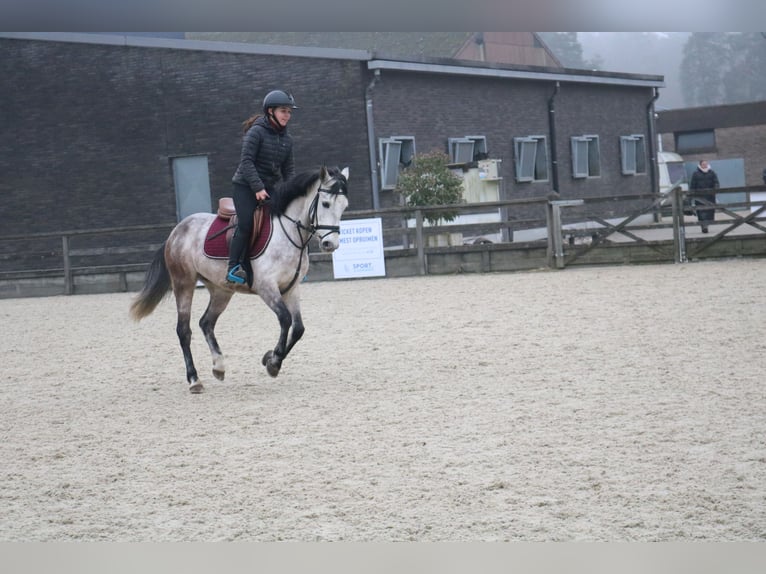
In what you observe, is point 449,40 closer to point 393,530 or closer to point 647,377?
point 647,377

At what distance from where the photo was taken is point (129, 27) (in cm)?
416

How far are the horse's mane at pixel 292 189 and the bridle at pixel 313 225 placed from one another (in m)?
0.09

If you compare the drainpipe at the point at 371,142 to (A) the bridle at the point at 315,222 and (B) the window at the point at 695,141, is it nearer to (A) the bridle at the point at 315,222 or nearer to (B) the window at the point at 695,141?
(A) the bridle at the point at 315,222

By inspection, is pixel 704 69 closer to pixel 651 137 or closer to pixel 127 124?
pixel 651 137

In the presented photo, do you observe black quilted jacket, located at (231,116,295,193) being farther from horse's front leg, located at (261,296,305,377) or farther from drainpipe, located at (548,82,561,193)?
drainpipe, located at (548,82,561,193)

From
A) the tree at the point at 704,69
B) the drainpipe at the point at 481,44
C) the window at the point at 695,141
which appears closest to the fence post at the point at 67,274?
the drainpipe at the point at 481,44

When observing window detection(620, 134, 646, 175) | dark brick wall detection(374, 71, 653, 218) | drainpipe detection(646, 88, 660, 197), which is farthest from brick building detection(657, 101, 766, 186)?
dark brick wall detection(374, 71, 653, 218)

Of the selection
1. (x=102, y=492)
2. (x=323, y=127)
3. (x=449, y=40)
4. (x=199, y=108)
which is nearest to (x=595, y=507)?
(x=102, y=492)

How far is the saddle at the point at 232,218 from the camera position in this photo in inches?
352

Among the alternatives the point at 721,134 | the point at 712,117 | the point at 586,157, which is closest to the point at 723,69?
the point at 712,117

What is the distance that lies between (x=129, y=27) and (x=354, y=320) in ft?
31.2

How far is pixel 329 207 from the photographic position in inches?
345

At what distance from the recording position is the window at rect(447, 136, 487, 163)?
2573 cm

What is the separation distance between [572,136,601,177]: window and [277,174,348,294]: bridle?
2146 cm
